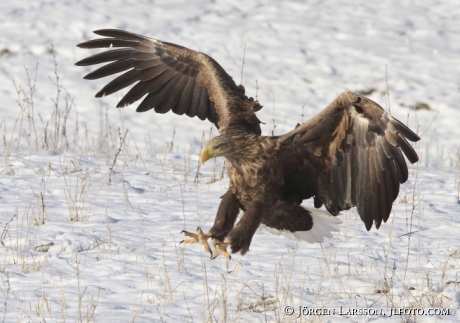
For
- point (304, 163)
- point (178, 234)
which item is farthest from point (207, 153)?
point (178, 234)

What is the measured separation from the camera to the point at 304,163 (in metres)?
6.16

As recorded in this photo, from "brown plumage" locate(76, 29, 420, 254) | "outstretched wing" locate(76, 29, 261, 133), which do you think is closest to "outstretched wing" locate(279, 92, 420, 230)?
→ "brown plumage" locate(76, 29, 420, 254)

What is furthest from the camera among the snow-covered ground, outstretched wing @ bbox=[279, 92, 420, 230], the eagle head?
the eagle head

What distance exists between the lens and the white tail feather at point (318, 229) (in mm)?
6461

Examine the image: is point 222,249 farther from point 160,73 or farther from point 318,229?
point 160,73

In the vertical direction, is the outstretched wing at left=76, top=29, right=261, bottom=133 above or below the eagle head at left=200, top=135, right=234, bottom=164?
above

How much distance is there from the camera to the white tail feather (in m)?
6.46

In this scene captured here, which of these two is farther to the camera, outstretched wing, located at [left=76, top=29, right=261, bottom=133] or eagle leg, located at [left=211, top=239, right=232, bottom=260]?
outstretched wing, located at [left=76, top=29, right=261, bottom=133]

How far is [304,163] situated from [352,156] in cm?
39

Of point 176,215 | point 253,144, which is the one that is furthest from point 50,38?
point 253,144

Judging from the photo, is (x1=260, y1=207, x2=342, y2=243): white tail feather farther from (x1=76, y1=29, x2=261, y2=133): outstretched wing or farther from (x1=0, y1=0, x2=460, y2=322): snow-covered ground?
(x1=76, y1=29, x2=261, y2=133): outstretched wing

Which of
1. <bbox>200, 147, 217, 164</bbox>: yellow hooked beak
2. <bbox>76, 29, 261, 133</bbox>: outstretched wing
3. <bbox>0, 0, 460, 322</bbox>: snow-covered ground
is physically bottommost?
<bbox>0, 0, 460, 322</bbox>: snow-covered ground

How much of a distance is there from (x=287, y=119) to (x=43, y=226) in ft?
26.6

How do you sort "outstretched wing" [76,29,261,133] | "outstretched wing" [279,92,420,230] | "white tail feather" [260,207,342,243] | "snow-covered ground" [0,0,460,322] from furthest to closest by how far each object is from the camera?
1. "outstretched wing" [76,29,261,133]
2. "white tail feather" [260,207,342,243]
3. "outstretched wing" [279,92,420,230]
4. "snow-covered ground" [0,0,460,322]
